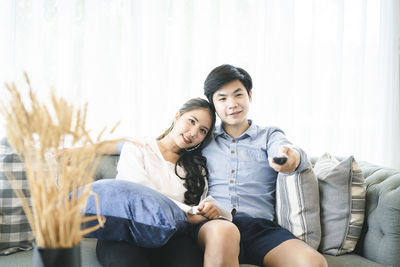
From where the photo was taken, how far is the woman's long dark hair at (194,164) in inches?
61.2

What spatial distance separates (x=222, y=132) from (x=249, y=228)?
489 mm

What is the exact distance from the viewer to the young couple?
4.33 feet

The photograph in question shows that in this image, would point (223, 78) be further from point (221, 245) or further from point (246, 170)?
point (221, 245)

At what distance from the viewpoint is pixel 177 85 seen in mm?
2080

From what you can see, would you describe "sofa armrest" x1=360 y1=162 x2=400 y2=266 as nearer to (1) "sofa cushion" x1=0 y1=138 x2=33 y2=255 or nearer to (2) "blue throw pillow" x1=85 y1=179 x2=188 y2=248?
(2) "blue throw pillow" x1=85 y1=179 x2=188 y2=248

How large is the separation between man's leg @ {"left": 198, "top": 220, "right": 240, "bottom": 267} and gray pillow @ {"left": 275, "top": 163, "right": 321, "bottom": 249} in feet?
1.17

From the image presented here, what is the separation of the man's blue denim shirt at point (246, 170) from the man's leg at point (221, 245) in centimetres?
31

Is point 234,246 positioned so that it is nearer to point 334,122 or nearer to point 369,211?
point 369,211

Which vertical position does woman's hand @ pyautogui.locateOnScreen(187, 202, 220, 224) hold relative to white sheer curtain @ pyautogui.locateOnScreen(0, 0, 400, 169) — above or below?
below

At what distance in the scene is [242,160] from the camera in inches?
65.4

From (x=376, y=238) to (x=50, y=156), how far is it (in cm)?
131

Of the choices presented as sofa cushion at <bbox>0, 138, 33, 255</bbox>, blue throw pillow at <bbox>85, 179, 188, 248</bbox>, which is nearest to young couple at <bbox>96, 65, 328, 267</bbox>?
blue throw pillow at <bbox>85, 179, 188, 248</bbox>

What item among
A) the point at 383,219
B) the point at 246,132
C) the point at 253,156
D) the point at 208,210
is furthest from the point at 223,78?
the point at 383,219

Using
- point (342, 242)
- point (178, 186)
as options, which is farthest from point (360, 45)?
point (178, 186)
